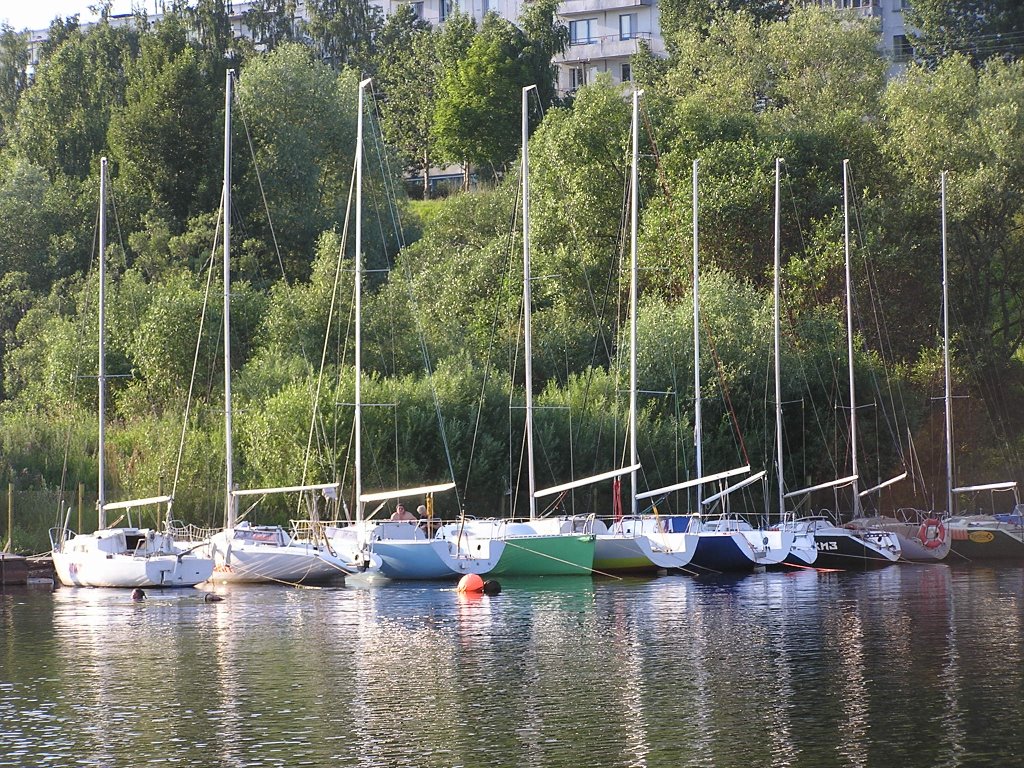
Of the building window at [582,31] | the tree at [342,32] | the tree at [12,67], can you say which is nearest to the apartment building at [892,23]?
the building window at [582,31]

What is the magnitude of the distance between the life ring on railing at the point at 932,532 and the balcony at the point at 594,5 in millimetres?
79219

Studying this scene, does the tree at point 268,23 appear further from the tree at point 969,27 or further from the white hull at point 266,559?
the white hull at point 266,559

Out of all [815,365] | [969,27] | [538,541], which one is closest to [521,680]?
[538,541]

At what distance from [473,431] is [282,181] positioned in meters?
34.4

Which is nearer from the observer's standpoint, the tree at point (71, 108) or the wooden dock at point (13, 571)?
the wooden dock at point (13, 571)

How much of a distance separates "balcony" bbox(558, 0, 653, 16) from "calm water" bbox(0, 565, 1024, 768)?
94.1 m

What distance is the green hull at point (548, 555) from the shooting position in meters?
53.2

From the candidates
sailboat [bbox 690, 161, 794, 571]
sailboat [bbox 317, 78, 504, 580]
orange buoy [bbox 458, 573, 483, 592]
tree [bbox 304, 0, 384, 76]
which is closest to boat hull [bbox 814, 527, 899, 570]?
sailboat [bbox 690, 161, 794, 571]

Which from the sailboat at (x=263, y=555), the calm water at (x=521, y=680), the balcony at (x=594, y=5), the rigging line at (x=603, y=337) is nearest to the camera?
the calm water at (x=521, y=680)

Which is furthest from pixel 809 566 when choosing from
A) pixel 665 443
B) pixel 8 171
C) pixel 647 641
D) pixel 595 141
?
pixel 8 171

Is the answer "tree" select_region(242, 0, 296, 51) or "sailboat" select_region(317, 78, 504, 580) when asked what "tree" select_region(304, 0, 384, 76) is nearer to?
"tree" select_region(242, 0, 296, 51)

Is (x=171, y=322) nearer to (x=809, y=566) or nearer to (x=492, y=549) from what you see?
(x=492, y=549)

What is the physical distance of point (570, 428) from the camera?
63.7 m

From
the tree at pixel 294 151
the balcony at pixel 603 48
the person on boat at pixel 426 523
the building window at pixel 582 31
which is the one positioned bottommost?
the person on boat at pixel 426 523
